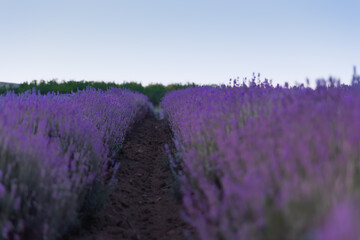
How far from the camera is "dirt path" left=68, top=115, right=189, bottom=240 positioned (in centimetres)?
356

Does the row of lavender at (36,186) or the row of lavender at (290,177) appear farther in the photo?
the row of lavender at (36,186)

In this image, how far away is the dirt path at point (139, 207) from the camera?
3564 mm

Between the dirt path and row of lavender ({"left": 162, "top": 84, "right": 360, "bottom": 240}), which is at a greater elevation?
row of lavender ({"left": 162, "top": 84, "right": 360, "bottom": 240})

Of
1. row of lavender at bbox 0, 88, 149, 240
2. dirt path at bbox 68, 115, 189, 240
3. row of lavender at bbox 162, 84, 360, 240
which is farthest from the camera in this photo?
dirt path at bbox 68, 115, 189, 240

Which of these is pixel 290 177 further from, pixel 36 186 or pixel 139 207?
pixel 139 207

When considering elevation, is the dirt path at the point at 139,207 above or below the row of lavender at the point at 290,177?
below

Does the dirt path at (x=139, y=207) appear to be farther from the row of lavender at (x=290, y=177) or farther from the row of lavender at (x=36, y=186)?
the row of lavender at (x=290, y=177)

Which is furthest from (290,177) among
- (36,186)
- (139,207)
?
(139,207)

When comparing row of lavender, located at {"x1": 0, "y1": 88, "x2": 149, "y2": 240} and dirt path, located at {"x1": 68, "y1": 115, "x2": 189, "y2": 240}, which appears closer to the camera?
row of lavender, located at {"x1": 0, "y1": 88, "x2": 149, "y2": 240}

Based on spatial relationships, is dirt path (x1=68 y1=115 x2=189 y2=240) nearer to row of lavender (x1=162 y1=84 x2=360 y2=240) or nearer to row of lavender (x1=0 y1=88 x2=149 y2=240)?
row of lavender (x1=0 y1=88 x2=149 y2=240)

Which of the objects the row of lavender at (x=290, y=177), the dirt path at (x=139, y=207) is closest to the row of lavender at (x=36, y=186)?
the dirt path at (x=139, y=207)

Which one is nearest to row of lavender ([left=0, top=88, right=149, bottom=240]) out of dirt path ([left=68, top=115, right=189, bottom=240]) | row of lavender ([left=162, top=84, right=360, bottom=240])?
dirt path ([left=68, top=115, right=189, bottom=240])

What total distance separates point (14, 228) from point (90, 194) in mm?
1067

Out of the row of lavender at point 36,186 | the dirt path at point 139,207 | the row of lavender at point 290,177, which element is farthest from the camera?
the dirt path at point 139,207
